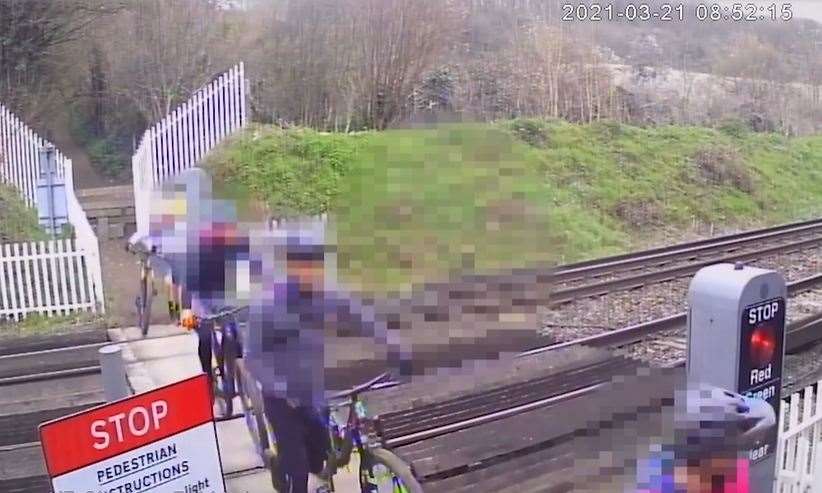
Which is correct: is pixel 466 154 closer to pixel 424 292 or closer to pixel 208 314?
pixel 424 292

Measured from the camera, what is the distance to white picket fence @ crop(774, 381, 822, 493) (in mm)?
2308

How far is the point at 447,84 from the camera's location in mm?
1992

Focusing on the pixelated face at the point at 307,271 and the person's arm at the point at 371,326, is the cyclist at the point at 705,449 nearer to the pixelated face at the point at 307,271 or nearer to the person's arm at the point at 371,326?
the person's arm at the point at 371,326

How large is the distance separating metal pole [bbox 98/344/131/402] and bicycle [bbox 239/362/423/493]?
0.85ft

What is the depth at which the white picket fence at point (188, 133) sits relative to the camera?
1683 millimetres

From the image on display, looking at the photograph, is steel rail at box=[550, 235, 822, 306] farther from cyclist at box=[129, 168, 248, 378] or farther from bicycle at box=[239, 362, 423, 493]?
cyclist at box=[129, 168, 248, 378]

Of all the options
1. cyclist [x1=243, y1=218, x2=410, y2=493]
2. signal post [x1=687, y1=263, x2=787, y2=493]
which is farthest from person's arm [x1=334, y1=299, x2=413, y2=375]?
signal post [x1=687, y1=263, x2=787, y2=493]

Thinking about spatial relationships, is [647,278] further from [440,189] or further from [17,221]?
[17,221]

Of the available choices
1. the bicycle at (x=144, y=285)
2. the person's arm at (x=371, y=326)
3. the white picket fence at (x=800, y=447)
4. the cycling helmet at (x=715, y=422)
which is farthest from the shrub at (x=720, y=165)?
the bicycle at (x=144, y=285)

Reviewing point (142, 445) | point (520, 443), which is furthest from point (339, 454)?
point (142, 445)

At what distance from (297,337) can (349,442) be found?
1.13 ft

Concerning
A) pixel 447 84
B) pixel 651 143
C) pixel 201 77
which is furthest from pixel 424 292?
pixel 651 143

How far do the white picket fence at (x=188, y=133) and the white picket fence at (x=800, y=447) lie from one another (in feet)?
5.33

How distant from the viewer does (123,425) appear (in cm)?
153
